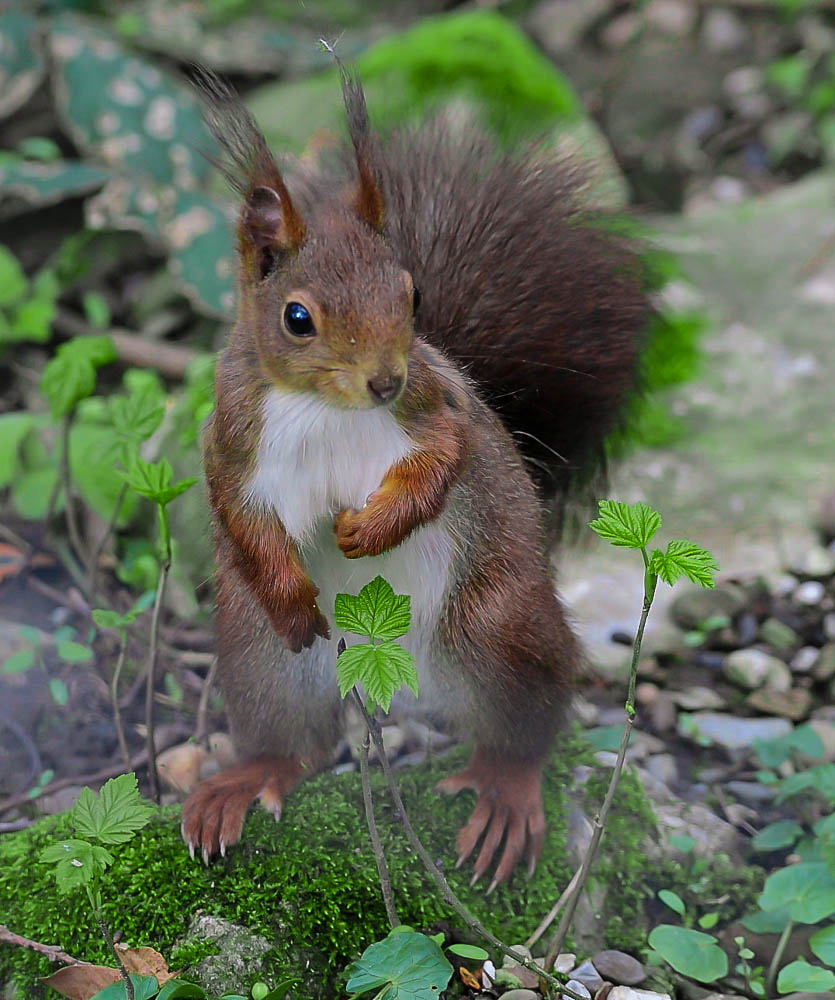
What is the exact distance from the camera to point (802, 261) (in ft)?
11.8

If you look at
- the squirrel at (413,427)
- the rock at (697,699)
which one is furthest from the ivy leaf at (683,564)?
the rock at (697,699)

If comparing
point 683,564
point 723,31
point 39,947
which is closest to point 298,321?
point 683,564

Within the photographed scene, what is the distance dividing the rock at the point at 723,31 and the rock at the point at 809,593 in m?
3.32

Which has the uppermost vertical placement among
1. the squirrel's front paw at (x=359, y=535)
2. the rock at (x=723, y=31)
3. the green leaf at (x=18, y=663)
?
the rock at (x=723, y=31)

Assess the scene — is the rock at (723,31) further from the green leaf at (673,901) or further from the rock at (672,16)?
the green leaf at (673,901)

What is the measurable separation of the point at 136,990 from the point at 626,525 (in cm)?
76

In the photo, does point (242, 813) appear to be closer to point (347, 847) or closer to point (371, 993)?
point (347, 847)

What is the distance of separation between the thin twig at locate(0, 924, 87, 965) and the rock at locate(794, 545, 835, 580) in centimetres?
172

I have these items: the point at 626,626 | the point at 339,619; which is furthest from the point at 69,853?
the point at 626,626

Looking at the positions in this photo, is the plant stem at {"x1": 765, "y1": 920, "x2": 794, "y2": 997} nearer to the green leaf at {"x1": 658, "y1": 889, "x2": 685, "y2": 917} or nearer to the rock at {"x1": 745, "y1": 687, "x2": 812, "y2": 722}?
the green leaf at {"x1": 658, "y1": 889, "x2": 685, "y2": 917}

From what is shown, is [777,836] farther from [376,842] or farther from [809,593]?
[809,593]

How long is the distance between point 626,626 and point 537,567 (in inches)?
35.2

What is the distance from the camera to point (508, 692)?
1.58 meters

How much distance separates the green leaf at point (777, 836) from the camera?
69.8 inches
